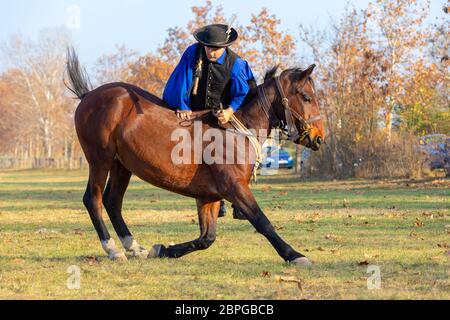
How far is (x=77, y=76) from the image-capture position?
9406 mm

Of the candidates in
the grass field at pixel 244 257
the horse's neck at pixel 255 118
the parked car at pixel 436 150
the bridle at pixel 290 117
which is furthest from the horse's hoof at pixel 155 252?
the parked car at pixel 436 150

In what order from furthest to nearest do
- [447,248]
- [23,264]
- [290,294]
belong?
[447,248] → [23,264] → [290,294]

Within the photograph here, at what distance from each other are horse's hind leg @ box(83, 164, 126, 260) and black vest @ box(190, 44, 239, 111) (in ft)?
4.47

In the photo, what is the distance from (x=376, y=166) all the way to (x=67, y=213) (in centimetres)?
1665

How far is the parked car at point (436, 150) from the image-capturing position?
27078 mm

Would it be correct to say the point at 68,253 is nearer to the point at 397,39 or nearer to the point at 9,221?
the point at 9,221

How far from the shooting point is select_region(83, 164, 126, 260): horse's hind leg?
28.4ft

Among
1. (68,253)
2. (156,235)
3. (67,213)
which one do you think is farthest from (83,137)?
(67,213)

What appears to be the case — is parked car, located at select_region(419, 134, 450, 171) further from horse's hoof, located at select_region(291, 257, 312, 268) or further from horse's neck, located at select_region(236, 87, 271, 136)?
horse's hoof, located at select_region(291, 257, 312, 268)

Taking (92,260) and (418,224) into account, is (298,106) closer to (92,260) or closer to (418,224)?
(92,260)

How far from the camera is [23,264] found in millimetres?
8461

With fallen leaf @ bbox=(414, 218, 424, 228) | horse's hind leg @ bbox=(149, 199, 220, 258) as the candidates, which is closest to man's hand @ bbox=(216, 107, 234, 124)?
horse's hind leg @ bbox=(149, 199, 220, 258)

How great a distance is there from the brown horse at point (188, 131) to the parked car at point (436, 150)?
63.8 ft

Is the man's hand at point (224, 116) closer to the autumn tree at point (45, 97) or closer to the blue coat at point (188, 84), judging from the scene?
the blue coat at point (188, 84)
